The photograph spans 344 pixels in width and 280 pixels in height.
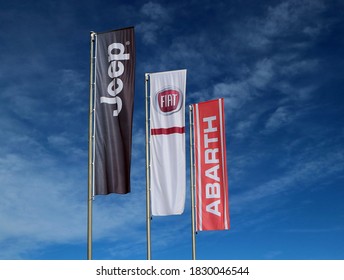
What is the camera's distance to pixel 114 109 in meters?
22.4

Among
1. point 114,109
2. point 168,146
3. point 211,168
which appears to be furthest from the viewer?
point 211,168

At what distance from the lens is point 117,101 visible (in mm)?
22359

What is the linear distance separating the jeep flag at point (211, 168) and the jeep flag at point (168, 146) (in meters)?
2.47

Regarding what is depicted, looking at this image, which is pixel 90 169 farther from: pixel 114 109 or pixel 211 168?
pixel 211 168

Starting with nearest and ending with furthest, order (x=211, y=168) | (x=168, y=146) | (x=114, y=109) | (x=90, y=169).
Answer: (x=90, y=169) < (x=114, y=109) < (x=168, y=146) < (x=211, y=168)

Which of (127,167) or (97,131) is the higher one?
(97,131)

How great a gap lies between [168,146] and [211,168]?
291cm

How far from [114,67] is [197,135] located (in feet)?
21.6

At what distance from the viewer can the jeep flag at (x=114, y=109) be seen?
71.7ft

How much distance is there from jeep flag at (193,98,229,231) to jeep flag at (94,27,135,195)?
603 cm

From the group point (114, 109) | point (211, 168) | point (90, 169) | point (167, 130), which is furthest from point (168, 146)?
point (90, 169)
